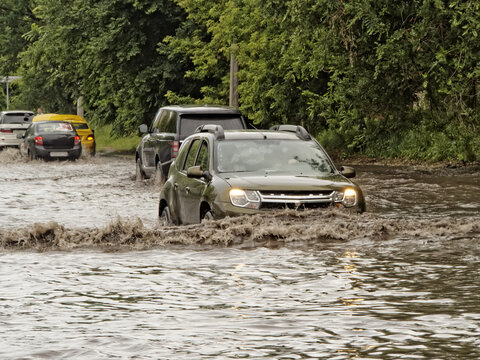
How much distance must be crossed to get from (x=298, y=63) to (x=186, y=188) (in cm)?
1873

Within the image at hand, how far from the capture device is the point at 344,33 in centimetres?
2836

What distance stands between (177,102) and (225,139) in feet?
91.7

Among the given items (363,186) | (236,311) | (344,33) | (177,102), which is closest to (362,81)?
(344,33)

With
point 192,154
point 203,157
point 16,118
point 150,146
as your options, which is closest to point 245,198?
point 203,157

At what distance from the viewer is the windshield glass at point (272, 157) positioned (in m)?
13.9

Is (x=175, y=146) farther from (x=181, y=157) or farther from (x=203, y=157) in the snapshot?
(x=203, y=157)

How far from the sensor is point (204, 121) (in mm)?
23703

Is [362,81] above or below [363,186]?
above

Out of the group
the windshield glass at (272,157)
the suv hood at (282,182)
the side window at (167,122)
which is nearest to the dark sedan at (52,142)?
the side window at (167,122)

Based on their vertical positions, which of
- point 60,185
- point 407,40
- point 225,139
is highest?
point 407,40

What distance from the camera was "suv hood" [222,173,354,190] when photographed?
1302 cm

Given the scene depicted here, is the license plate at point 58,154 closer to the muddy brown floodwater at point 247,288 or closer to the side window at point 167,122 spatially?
the side window at point 167,122

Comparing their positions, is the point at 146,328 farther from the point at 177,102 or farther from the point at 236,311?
the point at 177,102

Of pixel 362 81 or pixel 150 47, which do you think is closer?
pixel 362 81
